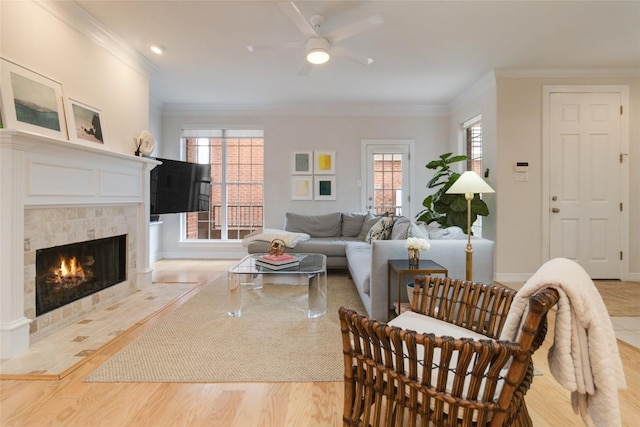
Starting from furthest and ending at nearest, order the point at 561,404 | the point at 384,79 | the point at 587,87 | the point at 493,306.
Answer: the point at 384,79
the point at 587,87
the point at 561,404
the point at 493,306

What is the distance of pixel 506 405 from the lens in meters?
0.90

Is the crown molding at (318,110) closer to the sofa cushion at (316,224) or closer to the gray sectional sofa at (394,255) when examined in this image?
the sofa cushion at (316,224)

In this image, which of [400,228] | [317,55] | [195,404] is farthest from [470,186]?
[195,404]

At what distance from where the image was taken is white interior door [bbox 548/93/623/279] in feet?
13.3

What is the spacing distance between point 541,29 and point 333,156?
10.7ft

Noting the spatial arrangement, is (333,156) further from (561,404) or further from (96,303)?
(561,404)

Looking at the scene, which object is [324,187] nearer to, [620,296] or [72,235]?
[72,235]

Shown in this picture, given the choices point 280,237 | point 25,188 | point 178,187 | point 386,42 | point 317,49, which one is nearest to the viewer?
point 25,188

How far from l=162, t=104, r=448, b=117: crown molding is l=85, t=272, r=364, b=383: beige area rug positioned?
3536 millimetres

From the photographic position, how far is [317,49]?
8.92ft

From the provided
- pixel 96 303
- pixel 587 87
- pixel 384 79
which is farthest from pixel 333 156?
pixel 96 303

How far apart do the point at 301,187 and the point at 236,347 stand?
370cm

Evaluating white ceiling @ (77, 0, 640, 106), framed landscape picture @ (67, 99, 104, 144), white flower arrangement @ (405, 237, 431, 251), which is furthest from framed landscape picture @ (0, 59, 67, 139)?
white flower arrangement @ (405, 237, 431, 251)

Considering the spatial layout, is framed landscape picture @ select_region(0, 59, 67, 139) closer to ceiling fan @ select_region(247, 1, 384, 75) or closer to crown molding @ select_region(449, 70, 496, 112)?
ceiling fan @ select_region(247, 1, 384, 75)
